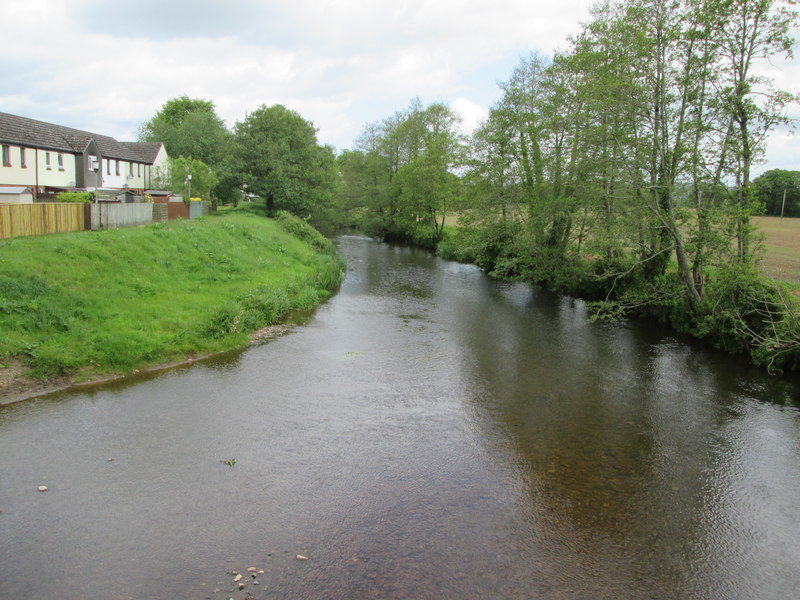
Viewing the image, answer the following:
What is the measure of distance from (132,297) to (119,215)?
399 inches

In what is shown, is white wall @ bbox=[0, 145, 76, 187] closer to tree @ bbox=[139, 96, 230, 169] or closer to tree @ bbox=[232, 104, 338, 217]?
tree @ bbox=[232, 104, 338, 217]

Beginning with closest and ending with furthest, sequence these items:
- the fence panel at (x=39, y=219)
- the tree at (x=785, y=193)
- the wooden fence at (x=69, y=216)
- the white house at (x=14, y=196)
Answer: the fence panel at (x=39, y=219)
the wooden fence at (x=69, y=216)
the white house at (x=14, y=196)
the tree at (x=785, y=193)

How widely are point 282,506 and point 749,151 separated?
60.2 feet

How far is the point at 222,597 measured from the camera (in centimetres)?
611

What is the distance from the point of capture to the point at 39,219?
20.0m

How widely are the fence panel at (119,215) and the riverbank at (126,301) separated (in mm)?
1833

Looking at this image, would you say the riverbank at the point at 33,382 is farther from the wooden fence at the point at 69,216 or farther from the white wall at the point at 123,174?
the white wall at the point at 123,174

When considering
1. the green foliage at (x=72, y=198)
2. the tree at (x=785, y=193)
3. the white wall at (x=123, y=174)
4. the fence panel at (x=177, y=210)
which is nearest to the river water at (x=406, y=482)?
the green foliage at (x=72, y=198)

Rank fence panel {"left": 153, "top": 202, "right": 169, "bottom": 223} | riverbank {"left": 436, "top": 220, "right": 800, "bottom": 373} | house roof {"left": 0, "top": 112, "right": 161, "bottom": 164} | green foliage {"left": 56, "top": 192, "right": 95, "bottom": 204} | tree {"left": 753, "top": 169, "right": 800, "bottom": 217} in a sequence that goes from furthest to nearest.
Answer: tree {"left": 753, "top": 169, "right": 800, "bottom": 217}, house roof {"left": 0, "top": 112, "right": 161, "bottom": 164}, fence panel {"left": 153, "top": 202, "right": 169, "bottom": 223}, green foliage {"left": 56, "top": 192, "right": 95, "bottom": 204}, riverbank {"left": 436, "top": 220, "right": 800, "bottom": 373}

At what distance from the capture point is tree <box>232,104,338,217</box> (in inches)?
1682

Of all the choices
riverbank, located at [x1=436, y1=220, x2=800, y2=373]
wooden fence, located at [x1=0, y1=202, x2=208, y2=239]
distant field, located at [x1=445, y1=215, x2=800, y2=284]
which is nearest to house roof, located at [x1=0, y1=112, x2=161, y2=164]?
wooden fence, located at [x1=0, y1=202, x2=208, y2=239]

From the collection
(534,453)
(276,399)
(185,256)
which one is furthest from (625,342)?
(185,256)

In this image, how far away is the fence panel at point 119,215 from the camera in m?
23.2

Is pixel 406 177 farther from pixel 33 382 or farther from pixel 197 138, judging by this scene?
pixel 33 382
